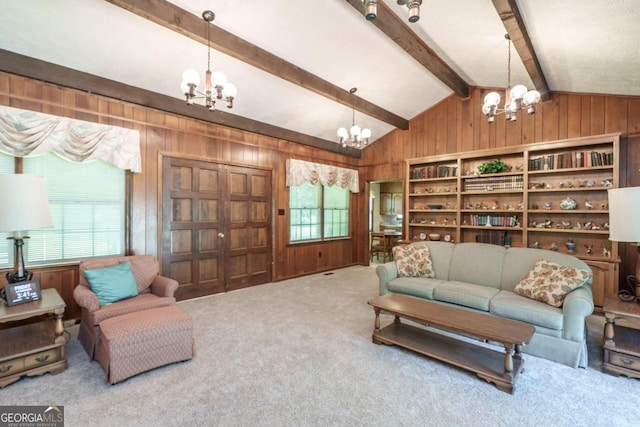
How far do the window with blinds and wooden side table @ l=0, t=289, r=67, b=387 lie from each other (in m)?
1.04

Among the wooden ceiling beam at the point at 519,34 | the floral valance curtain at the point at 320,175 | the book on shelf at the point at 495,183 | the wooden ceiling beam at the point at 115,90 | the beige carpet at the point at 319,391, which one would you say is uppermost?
the wooden ceiling beam at the point at 519,34

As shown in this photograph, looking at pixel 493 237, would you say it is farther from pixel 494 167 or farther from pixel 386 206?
pixel 386 206

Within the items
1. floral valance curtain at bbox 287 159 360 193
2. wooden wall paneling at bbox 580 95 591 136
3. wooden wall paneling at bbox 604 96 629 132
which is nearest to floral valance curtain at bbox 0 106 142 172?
floral valance curtain at bbox 287 159 360 193

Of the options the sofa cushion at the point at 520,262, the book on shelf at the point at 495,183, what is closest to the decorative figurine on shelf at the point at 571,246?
the book on shelf at the point at 495,183

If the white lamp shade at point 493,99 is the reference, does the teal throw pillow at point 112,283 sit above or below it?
below

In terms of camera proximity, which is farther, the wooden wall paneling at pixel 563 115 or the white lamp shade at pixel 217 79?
the wooden wall paneling at pixel 563 115

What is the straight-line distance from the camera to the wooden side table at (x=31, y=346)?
2.19 metres

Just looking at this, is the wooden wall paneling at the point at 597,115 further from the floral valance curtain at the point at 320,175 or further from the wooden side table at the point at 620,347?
the floral valance curtain at the point at 320,175

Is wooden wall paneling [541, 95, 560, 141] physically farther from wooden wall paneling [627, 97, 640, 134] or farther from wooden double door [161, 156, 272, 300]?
wooden double door [161, 156, 272, 300]

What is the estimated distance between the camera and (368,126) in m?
6.16

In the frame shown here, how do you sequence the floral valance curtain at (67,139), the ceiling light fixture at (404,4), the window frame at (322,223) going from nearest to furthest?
the ceiling light fixture at (404,4) → the floral valance curtain at (67,139) → the window frame at (322,223)

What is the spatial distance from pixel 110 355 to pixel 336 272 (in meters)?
4.56

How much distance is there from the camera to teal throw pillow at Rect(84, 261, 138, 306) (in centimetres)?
278

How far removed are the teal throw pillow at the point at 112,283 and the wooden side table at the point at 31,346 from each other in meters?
0.30
